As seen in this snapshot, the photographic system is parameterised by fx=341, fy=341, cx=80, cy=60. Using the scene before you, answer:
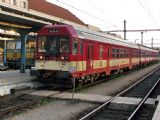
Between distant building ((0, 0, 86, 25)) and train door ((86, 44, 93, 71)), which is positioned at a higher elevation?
distant building ((0, 0, 86, 25))

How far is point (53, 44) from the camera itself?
16.8 meters

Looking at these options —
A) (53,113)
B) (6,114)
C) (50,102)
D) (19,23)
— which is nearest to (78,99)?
(50,102)

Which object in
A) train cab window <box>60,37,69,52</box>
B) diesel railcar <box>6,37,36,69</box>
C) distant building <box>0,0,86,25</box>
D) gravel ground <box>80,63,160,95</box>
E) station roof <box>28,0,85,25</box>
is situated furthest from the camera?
station roof <box>28,0,85,25</box>

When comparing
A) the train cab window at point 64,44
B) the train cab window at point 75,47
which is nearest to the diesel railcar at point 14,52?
the train cab window at point 64,44

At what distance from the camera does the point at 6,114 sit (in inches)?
433

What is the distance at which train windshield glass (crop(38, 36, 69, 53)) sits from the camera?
1636 centimetres

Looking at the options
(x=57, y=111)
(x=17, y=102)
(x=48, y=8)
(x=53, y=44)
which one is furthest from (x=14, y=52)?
(x=48, y=8)

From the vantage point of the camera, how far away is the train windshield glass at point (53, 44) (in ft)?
53.7

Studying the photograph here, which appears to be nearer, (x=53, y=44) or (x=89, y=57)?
(x=53, y=44)

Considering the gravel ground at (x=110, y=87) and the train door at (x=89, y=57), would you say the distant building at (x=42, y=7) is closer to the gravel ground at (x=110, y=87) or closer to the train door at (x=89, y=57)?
the gravel ground at (x=110, y=87)

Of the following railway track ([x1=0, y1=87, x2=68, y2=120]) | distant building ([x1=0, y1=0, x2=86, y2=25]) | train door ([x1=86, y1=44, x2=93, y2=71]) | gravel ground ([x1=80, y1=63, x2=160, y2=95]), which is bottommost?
railway track ([x1=0, y1=87, x2=68, y2=120])

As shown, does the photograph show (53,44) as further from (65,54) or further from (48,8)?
(48,8)

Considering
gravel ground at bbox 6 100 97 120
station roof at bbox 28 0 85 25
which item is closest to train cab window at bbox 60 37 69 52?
gravel ground at bbox 6 100 97 120

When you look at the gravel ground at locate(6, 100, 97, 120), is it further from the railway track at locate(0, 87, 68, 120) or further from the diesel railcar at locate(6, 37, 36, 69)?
the diesel railcar at locate(6, 37, 36, 69)
